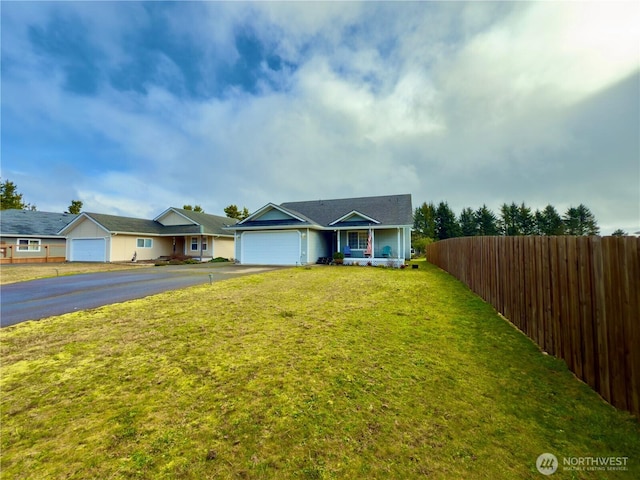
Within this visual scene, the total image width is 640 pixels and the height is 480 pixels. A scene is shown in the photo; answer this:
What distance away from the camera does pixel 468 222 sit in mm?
57875

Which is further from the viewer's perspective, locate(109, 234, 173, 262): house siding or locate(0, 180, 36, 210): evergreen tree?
locate(0, 180, 36, 210): evergreen tree

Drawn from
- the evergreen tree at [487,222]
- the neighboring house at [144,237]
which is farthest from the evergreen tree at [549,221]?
the neighboring house at [144,237]

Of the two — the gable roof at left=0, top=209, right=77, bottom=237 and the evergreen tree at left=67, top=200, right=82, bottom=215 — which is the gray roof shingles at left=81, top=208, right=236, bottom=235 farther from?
the evergreen tree at left=67, top=200, right=82, bottom=215

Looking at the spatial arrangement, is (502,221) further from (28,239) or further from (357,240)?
(28,239)

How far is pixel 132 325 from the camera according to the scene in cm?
574

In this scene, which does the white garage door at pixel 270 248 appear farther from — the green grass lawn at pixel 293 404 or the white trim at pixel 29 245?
the white trim at pixel 29 245

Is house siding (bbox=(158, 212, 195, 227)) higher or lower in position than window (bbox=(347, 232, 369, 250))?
higher

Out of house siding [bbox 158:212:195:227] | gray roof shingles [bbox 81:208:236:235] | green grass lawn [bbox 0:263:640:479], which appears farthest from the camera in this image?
house siding [bbox 158:212:195:227]

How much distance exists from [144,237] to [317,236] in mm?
17496

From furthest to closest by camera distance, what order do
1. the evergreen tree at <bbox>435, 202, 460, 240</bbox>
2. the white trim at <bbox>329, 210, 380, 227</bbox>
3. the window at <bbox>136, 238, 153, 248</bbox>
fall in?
the evergreen tree at <bbox>435, 202, 460, 240</bbox>, the window at <bbox>136, 238, 153, 248</bbox>, the white trim at <bbox>329, 210, 380, 227</bbox>

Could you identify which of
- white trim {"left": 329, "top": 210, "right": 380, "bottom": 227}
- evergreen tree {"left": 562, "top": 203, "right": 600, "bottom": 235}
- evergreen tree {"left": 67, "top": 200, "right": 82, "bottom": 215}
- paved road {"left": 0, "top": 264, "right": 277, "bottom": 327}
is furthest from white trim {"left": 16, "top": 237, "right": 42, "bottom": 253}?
evergreen tree {"left": 562, "top": 203, "right": 600, "bottom": 235}

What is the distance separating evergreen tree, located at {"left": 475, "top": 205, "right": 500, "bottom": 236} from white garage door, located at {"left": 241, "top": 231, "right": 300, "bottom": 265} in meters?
51.3

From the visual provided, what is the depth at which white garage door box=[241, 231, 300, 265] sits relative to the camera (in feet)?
66.0

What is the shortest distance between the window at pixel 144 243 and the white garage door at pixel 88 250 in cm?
264
